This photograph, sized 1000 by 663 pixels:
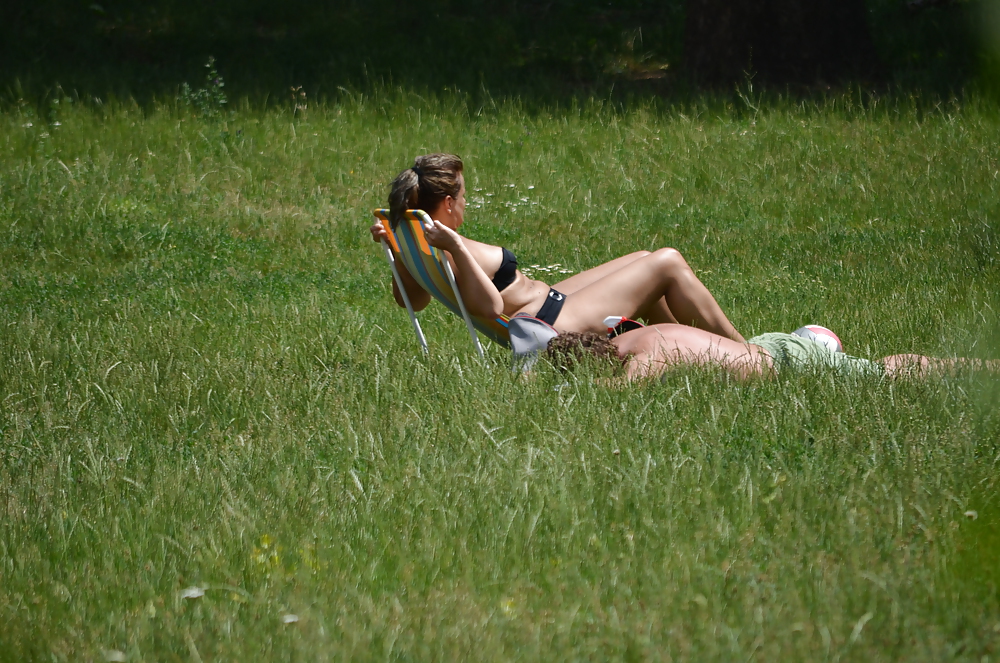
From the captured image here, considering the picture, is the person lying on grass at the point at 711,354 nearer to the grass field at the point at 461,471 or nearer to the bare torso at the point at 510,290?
the grass field at the point at 461,471

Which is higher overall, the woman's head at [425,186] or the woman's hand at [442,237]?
the woman's head at [425,186]

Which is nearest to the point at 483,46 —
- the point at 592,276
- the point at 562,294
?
the point at 592,276

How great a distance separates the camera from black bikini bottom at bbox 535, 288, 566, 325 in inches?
211

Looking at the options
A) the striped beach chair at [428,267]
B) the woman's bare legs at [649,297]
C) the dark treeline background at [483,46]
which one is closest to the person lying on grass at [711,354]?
the woman's bare legs at [649,297]

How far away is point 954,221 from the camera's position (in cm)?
846

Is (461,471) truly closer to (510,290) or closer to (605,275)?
(510,290)

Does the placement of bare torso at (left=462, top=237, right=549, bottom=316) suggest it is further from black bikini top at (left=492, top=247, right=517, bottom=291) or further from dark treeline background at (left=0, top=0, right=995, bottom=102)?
dark treeline background at (left=0, top=0, right=995, bottom=102)

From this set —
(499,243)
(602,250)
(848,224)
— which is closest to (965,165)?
(848,224)

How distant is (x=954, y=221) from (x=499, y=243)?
3811mm

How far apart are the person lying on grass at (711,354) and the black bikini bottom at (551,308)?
394 millimetres

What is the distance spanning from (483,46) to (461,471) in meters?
10.7

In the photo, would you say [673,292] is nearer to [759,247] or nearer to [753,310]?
[753,310]

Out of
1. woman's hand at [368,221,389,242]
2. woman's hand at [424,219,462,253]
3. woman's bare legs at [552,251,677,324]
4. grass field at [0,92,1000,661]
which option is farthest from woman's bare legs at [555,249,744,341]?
woman's hand at [368,221,389,242]

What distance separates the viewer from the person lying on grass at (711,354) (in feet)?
15.3
